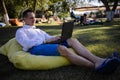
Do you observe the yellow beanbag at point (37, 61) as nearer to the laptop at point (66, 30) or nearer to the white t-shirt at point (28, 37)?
the white t-shirt at point (28, 37)

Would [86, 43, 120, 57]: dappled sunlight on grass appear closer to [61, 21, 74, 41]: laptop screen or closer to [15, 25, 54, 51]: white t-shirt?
[61, 21, 74, 41]: laptop screen

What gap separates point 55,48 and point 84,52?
2.09 ft

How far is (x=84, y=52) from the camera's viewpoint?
5.02m

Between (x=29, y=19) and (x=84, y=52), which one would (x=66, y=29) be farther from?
(x=29, y=19)

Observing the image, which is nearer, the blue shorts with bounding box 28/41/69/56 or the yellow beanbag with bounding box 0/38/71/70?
the yellow beanbag with bounding box 0/38/71/70

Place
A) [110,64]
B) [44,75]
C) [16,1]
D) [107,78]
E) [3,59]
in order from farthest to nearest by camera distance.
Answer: [16,1] < [3,59] < [44,75] < [107,78] < [110,64]

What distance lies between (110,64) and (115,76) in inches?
19.8

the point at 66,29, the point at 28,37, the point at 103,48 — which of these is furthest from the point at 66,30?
the point at 103,48

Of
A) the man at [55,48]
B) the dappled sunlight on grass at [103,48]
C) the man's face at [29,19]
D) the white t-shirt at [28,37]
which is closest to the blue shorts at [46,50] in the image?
the man at [55,48]

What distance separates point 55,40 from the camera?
5.91m

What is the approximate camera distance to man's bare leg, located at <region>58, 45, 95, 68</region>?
487 cm

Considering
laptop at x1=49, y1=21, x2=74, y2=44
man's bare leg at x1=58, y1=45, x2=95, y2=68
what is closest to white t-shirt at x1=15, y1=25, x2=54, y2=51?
laptop at x1=49, y1=21, x2=74, y2=44

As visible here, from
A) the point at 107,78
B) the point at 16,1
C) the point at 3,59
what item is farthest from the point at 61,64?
the point at 16,1

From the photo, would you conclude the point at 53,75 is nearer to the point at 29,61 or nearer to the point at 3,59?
the point at 29,61
